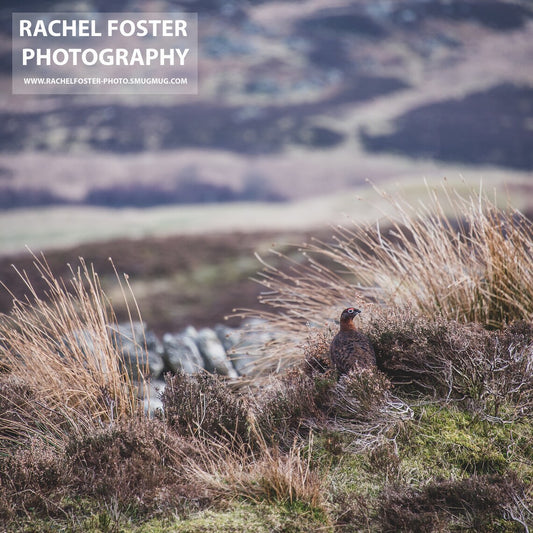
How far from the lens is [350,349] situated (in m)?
2.76

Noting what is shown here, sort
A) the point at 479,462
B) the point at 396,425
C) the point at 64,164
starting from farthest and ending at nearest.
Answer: the point at 64,164, the point at 396,425, the point at 479,462

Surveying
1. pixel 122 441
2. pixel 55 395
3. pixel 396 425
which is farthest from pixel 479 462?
pixel 55 395

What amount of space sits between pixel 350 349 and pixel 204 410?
0.86 meters

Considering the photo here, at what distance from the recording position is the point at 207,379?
9.89ft

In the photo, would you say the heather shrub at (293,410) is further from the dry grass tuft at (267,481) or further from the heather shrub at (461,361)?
the heather shrub at (461,361)

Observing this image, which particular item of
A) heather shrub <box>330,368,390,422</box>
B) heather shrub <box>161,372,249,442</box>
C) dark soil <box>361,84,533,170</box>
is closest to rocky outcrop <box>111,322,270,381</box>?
heather shrub <box>161,372,249,442</box>

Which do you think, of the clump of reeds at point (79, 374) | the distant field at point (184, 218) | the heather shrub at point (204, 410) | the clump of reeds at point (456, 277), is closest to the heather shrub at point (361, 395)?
the heather shrub at point (204, 410)

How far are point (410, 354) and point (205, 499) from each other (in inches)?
53.7

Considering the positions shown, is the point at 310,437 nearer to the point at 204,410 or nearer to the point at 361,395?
the point at 361,395

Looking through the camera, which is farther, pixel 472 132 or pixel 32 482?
pixel 472 132

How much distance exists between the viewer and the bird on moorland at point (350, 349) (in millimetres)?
2742

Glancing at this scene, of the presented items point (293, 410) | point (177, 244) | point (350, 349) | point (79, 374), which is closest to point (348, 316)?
point (350, 349)

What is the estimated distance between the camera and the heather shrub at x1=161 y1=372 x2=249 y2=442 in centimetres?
276

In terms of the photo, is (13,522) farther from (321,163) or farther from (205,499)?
(321,163)
